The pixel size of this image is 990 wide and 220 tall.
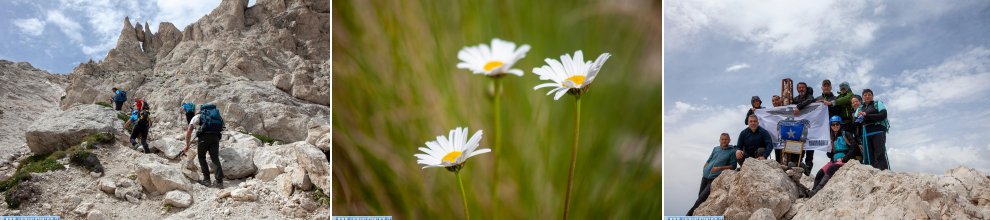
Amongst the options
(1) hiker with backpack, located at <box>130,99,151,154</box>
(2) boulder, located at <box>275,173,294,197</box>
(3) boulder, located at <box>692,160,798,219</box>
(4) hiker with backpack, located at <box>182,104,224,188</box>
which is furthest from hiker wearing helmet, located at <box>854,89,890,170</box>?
(1) hiker with backpack, located at <box>130,99,151,154</box>

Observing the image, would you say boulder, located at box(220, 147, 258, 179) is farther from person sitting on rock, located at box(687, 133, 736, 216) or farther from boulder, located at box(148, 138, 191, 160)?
person sitting on rock, located at box(687, 133, 736, 216)

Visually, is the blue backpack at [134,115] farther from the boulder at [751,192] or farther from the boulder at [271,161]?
the boulder at [751,192]

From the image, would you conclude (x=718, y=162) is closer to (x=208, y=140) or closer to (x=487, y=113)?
(x=487, y=113)

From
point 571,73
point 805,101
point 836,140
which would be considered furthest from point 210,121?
point 836,140

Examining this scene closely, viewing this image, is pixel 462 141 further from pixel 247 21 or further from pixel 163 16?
pixel 247 21

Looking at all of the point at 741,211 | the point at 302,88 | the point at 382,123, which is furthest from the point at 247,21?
the point at 741,211

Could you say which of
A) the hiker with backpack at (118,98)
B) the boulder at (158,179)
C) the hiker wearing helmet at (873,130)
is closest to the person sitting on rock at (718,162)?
the hiker wearing helmet at (873,130)

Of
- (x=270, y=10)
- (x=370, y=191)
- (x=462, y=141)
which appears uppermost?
(x=270, y=10)
